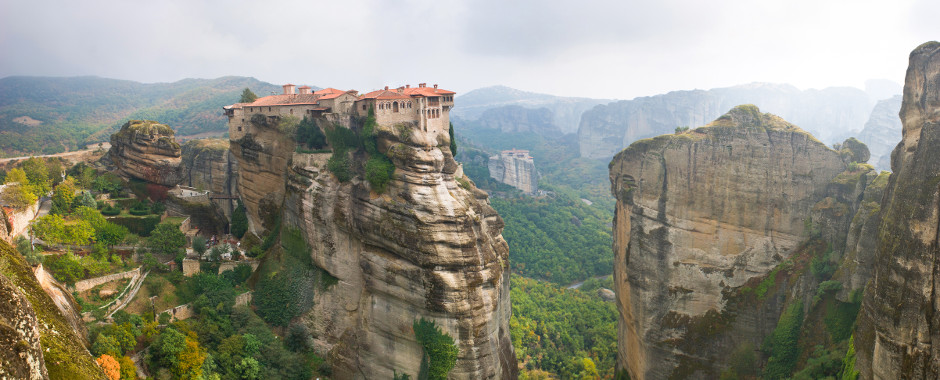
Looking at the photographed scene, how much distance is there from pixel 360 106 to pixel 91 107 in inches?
5242

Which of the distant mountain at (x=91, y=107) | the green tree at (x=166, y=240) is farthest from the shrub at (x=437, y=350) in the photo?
the distant mountain at (x=91, y=107)

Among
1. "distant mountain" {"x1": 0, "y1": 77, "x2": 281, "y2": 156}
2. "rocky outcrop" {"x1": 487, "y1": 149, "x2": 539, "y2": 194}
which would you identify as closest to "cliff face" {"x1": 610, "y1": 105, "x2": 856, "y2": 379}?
"rocky outcrop" {"x1": 487, "y1": 149, "x2": 539, "y2": 194}

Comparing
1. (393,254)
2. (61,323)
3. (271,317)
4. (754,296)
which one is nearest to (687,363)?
(754,296)

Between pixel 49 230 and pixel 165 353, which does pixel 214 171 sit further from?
pixel 165 353

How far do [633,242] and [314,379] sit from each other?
20621 millimetres

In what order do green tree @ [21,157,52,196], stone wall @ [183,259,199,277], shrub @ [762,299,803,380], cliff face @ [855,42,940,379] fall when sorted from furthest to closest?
green tree @ [21,157,52,196]
stone wall @ [183,259,199,277]
shrub @ [762,299,803,380]
cliff face @ [855,42,940,379]

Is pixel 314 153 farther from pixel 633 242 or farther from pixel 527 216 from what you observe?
pixel 527 216

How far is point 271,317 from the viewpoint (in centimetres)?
3378

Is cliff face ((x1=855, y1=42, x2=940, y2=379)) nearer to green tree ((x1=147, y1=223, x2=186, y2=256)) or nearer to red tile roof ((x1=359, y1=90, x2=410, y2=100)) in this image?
red tile roof ((x1=359, y1=90, x2=410, y2=100))

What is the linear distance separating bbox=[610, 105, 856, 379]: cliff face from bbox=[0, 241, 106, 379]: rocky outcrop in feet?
90.1

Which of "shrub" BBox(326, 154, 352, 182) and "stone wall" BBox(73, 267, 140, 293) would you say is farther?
"shrub" BBox(326, 154, 352, 182)

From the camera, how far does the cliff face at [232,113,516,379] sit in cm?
2925

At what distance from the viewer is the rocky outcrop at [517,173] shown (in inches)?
4471

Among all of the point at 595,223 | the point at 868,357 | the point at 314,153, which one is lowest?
the point at 595,223
